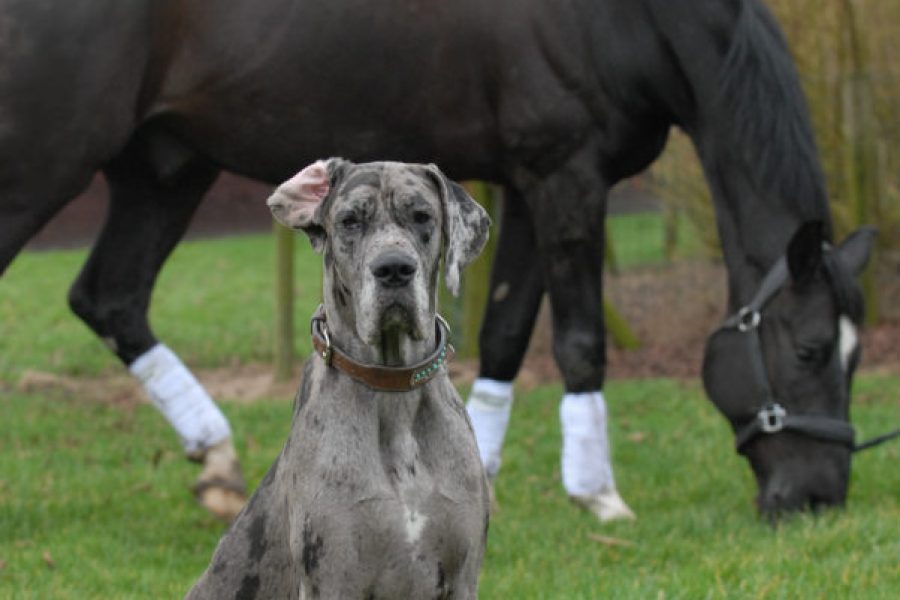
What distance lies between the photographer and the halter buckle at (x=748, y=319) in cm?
587

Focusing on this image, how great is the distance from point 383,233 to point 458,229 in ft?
0.69

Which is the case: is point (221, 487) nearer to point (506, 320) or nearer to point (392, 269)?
point (506, 320)

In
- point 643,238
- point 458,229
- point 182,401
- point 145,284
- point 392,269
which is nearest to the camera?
point 392,269

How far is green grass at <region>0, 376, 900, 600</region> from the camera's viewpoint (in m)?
4.91

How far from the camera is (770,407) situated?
578 cm

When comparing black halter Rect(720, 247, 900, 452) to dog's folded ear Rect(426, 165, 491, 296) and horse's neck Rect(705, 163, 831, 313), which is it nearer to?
horse's neck Rect(705, 163, 831, 313)

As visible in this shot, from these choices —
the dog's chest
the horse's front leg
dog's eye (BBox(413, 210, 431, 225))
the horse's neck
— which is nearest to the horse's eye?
the horse's neck

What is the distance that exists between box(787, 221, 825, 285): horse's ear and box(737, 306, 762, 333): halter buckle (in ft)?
0.70

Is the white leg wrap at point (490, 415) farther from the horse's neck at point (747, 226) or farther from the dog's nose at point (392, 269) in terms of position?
the dog's nose at point (392, 269)

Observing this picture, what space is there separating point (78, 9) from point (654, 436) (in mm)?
3904

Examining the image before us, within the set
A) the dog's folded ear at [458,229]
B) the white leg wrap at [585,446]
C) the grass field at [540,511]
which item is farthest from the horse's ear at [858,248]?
the dog's folded ear at [458,229]

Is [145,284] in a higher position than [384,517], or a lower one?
higher

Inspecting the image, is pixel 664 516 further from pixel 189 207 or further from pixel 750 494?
pixel 189 207

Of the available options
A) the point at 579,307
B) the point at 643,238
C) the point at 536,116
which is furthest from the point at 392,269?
the point at 643,238
